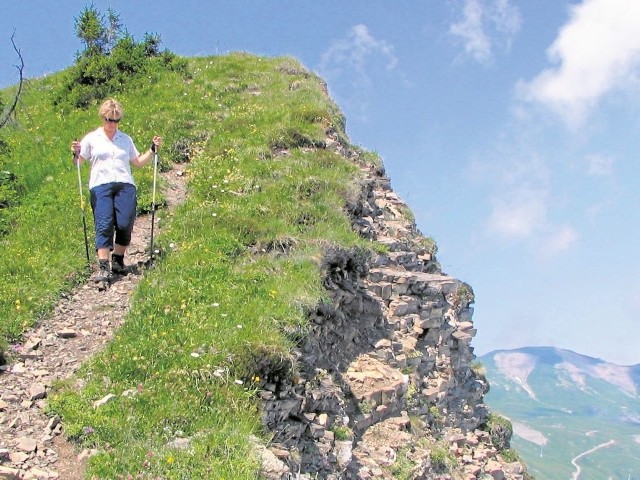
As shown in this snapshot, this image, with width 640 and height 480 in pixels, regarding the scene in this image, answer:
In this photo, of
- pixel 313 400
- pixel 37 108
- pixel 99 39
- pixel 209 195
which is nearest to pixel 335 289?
Answer: pixel 313 400

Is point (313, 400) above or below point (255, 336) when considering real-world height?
below

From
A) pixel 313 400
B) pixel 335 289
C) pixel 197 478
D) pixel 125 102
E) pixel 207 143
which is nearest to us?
pixel 197 478

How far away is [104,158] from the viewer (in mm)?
12328

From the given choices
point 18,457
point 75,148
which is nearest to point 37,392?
point 18,457

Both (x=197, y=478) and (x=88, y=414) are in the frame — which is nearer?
(x=197, y=478)

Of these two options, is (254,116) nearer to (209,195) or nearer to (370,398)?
(209,195)

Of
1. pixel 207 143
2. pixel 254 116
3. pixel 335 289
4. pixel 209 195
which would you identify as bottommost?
pixel 335 289

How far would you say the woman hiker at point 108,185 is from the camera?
1211 cm

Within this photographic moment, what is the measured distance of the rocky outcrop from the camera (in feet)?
31.0

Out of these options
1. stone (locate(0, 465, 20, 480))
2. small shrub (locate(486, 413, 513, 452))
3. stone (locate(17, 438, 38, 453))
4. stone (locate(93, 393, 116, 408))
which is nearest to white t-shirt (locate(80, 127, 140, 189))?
stone (locate(93, 393, 116, 408))

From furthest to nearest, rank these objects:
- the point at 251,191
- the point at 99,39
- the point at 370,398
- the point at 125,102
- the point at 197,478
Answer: the point at 99,39
the point at 125,102
the point at 251,191
the point at 370,398
the point at 197,478

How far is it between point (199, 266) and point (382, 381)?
163 inches

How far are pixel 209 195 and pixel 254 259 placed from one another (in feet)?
13.4

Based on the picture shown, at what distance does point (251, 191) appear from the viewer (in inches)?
623
